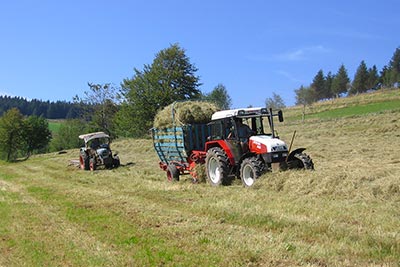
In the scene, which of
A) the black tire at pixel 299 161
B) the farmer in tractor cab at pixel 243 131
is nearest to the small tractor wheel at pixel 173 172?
the farmer in tractor cab at pixel 243 131

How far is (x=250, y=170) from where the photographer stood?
10555 millimetres

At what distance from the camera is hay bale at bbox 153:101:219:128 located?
13.0m

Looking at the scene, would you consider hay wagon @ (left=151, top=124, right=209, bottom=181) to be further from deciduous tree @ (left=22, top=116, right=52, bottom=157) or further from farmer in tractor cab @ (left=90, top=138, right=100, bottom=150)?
deciduous tree @ (left=22, top=116, right=52, bottom=157)

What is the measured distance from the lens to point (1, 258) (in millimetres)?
5469

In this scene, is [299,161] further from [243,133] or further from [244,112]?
[244,112]

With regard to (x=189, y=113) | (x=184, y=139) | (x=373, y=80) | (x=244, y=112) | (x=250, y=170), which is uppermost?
(x=373, y=80)

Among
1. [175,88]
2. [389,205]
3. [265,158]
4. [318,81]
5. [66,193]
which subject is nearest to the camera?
[389,205]

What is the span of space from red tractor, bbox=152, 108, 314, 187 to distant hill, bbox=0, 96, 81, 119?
11525 centimetres

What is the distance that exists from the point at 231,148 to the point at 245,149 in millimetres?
379

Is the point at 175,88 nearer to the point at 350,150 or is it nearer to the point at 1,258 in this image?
the point at 350,150

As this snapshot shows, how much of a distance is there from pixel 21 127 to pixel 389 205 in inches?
2019

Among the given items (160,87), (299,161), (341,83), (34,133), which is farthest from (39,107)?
(299,161)

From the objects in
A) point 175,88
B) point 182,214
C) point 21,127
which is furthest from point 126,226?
point 21,127

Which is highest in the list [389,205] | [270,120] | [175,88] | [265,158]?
[175,88]
